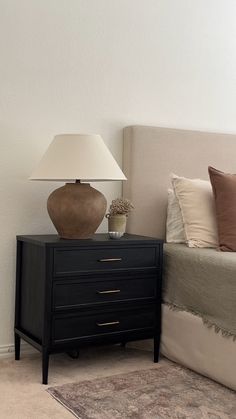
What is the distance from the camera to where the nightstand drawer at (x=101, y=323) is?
2.28 meters

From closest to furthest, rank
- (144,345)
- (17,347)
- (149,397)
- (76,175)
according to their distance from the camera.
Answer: (149,397)
(76,175)
(17,347)
(144,345)

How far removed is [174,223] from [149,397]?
3.31ft

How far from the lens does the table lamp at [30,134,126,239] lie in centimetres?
234

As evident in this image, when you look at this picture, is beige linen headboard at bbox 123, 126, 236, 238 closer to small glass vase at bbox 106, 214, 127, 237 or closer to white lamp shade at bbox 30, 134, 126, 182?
small glass vase at bbox 106, 214, 127, 237

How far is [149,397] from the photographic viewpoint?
6.88 ft

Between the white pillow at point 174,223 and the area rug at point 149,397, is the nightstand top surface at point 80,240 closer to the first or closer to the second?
the white pillow at point 174,223

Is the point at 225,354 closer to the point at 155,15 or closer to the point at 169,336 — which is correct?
the point at 169,336

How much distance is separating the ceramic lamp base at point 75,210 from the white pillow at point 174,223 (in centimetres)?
52

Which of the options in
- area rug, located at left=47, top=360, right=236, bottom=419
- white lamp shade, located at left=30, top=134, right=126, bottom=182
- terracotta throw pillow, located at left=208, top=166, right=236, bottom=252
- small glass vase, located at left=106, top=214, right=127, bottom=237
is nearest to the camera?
A: area rug, located at left=47, top=360, right=236, bottom=419

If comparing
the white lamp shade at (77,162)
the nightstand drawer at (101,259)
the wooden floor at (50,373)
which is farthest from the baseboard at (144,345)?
the white lamp shade at (77,162)

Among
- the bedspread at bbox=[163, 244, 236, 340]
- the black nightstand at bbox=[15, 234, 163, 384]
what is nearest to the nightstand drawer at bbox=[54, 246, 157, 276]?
the black nightstand at bbox=[15, 234, 163, 384]

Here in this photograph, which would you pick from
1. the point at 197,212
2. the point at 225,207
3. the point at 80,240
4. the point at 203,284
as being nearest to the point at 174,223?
the point at 197,212

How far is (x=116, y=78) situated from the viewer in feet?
9.48

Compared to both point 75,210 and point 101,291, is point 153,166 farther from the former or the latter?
point 101,291
